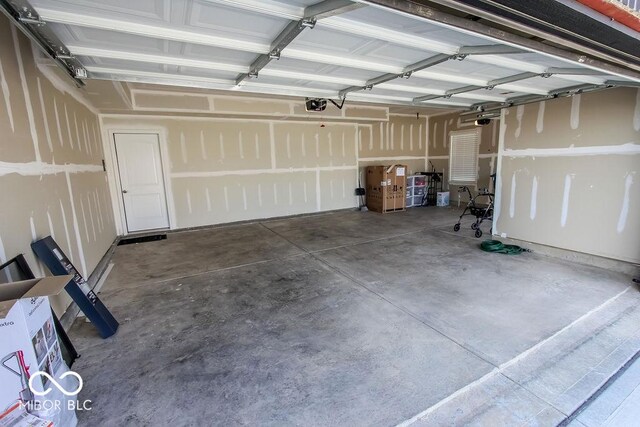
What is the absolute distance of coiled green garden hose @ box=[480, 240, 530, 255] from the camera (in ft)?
13.8

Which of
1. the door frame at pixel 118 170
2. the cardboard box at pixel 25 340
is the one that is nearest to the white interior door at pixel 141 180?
the door frame at pixel 118 170

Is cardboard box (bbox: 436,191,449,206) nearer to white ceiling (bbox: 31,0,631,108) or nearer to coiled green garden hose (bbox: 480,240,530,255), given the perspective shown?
coiled green garden hose (bbox: 480,240,530,255)

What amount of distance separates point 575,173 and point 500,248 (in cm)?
133

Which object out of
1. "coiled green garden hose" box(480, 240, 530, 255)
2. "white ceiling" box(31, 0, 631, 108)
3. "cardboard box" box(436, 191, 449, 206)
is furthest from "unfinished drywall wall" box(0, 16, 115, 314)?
"cardboard box" box(436, 191, 449, 206)

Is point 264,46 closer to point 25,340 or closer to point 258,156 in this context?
point 25,340

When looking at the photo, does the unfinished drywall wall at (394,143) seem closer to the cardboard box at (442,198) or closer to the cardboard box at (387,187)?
the cardboard box at (387,187)

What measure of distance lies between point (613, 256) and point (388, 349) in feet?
11.2

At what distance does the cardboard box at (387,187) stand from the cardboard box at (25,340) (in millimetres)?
6986

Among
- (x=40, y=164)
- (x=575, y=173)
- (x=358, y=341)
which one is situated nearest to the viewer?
(x=358, y=341)

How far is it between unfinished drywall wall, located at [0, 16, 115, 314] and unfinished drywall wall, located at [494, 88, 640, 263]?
5673 millimetres

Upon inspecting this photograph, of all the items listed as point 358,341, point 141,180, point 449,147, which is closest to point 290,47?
point 358,341

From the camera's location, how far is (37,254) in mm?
2182

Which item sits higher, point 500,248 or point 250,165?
point 250,165

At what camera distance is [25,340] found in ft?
4.02
